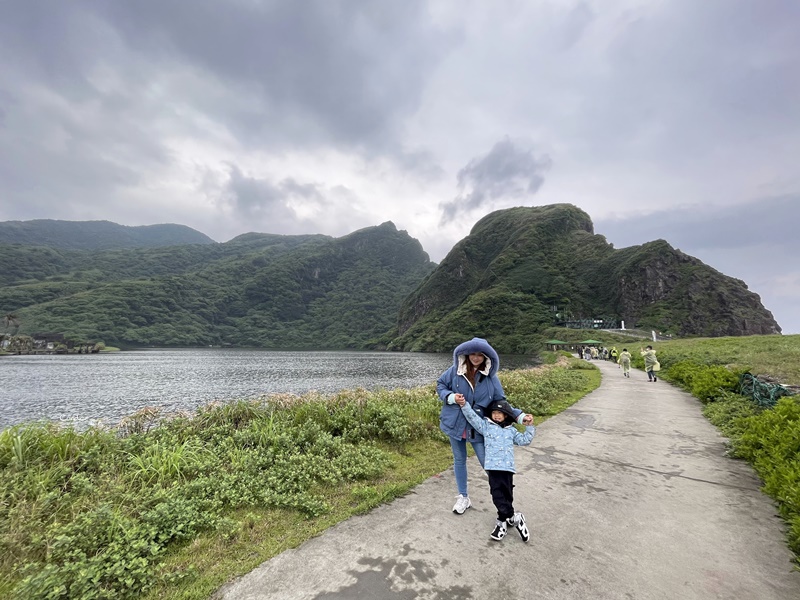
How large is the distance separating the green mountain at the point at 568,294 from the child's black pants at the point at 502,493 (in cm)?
9553

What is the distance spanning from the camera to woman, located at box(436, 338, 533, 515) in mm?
4605

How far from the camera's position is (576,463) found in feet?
22.1

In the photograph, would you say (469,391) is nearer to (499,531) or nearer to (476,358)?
(476,358)

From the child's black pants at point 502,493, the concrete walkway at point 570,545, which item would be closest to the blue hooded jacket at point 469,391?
the child's black pants at point 502,493

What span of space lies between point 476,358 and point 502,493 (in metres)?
1.61

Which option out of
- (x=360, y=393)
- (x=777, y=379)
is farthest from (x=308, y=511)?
(x=777, y=379)

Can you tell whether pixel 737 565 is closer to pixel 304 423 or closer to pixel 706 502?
pixel 706 502

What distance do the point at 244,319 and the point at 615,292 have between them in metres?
178

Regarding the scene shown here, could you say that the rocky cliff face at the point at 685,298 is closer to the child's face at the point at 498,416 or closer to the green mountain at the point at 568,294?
the green mountain at the point at 568,294

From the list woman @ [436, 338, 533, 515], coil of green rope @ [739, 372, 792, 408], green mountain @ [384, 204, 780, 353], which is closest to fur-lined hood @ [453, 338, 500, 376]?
woman @ [436, 338, 533, 515]

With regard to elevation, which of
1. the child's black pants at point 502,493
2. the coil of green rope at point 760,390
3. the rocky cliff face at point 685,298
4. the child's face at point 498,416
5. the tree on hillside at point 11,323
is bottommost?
the tree on hillside at point 11,323

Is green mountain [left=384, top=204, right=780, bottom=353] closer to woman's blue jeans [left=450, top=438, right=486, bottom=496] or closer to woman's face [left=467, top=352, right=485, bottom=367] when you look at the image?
woman's blue jeans [left=450, top=438, right=486, bottom=496]

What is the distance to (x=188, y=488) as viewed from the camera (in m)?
4.95

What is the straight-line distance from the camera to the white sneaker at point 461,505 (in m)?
4.67
